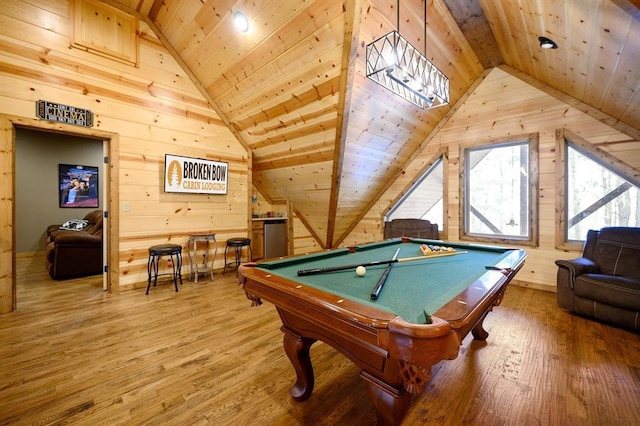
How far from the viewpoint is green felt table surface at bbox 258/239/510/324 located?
1.14m

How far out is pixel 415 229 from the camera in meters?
4.20

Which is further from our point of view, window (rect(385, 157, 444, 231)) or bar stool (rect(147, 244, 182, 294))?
window (rect(385, 157, 444, 231))

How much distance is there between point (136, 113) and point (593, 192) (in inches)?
243

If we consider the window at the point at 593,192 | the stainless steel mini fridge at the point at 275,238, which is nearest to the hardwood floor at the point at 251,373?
the window at the point at 593,192

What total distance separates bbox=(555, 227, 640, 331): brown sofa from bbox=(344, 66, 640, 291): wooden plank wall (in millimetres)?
626

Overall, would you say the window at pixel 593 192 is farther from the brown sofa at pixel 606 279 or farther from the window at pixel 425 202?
the window at pixel 425 202

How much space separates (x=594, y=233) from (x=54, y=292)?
6.77 meters

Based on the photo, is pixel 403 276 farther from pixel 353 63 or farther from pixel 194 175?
pixel 194 175

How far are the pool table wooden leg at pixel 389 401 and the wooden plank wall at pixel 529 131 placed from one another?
3757 mm

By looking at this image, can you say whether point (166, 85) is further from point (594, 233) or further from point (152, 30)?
point (594, 233)

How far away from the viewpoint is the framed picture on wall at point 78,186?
19.9 ft

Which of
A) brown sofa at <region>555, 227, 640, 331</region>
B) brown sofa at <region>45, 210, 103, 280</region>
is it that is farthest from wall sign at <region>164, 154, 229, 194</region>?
brown sofa at <region>555, 227, 640, 331</region>

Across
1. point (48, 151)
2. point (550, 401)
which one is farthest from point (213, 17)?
point (48, 151)

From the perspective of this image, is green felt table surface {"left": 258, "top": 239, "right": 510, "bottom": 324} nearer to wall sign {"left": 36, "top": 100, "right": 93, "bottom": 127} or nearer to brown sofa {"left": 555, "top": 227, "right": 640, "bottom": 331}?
brown sofa {"left": 555, "top": 227, "right": 640, "bottom": 331}
